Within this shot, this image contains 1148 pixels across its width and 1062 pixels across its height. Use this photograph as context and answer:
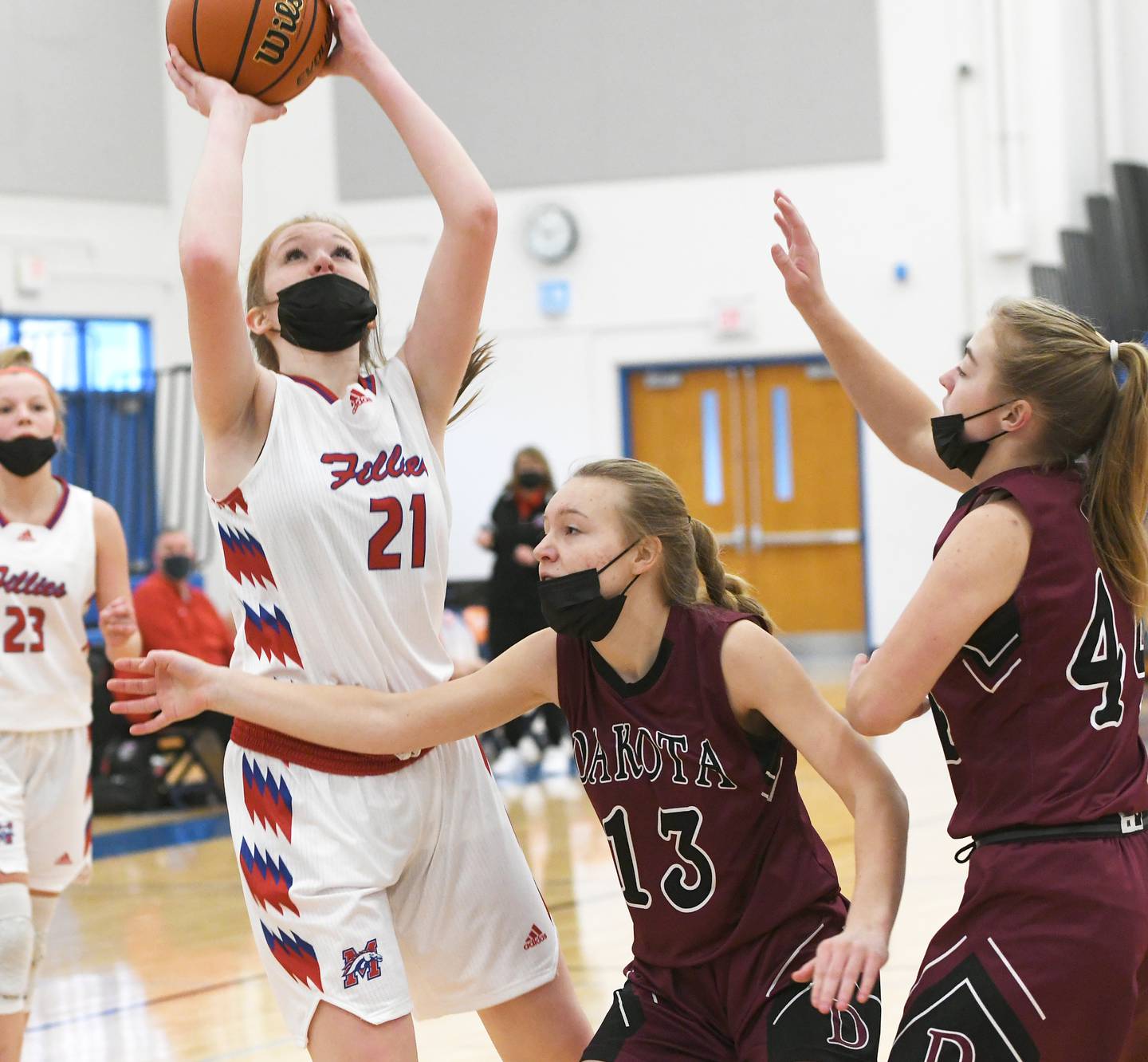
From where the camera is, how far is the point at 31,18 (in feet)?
41.1

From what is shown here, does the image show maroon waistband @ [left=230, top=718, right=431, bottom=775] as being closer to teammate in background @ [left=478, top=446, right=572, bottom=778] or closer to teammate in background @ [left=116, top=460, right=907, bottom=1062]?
teammate in background @ [left=116, top=460, right=907, bottom=1062]

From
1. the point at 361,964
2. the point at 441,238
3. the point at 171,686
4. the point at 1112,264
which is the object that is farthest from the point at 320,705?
the point at 1112,264

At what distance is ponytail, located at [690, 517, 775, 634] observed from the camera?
8.94 feet

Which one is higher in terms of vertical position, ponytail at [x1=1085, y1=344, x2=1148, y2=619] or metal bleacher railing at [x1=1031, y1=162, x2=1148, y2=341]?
metal bleacher railing at [x1=1031, y1=162, x2=1148, y2=341]

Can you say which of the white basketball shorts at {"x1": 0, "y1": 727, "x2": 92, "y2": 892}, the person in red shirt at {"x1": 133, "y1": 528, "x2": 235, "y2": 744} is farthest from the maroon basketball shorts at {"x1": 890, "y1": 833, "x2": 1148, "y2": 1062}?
the person in red shirt at {"x1": 133, "y1": 528, "x2": 235, "y2": 744}

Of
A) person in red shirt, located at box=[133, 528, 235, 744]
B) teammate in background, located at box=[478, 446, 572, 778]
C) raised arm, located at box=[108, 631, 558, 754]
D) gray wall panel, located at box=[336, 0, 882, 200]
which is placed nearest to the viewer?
raised arm, located at box=[108, 631, 558, 754]

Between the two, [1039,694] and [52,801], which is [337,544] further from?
[52,801]

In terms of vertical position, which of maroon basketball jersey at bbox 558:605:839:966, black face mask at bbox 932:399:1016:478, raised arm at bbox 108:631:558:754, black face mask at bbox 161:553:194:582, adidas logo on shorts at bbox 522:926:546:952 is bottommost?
adidas logo on shorts at bbox 522:926:546:952

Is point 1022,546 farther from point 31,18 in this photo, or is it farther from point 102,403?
point 31,18

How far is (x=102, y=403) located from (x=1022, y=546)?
10.5m

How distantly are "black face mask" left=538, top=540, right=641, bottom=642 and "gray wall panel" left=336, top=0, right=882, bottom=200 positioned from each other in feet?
35.2

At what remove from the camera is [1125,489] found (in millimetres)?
2293

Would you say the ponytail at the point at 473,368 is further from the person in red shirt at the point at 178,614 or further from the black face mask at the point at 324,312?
the person in red shirt at the point at 178,614

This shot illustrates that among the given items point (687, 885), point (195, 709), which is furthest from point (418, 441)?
point (687, 885)
